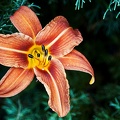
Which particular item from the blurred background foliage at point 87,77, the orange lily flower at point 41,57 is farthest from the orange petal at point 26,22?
the blurred background foliage at point 87,77

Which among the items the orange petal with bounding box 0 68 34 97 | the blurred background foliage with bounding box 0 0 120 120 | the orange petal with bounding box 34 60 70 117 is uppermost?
the orange petal with bounding box 0 68 34 97

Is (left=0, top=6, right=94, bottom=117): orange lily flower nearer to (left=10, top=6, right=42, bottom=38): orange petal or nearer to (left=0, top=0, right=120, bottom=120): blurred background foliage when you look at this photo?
(left=10, top=6, right=42, bottom=38): orange petal

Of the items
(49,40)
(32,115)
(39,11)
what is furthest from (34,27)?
(32,115)

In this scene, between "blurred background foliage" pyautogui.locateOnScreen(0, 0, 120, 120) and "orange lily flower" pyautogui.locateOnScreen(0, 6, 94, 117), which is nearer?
"orange lily flower" pyautogui.locateOnScreen(0, 6, 94, 117)

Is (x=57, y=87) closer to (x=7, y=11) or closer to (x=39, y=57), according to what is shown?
(x=39, y=57)

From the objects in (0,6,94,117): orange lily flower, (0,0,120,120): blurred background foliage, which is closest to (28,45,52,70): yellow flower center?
(0,6,94,117): orange lily flower

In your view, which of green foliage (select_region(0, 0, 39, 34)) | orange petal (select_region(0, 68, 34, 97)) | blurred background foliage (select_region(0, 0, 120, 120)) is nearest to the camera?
orange petal (select_region(0, 68, 34, 97))

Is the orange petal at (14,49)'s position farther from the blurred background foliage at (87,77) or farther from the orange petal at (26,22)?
the blurred background foliage at (87,77)
